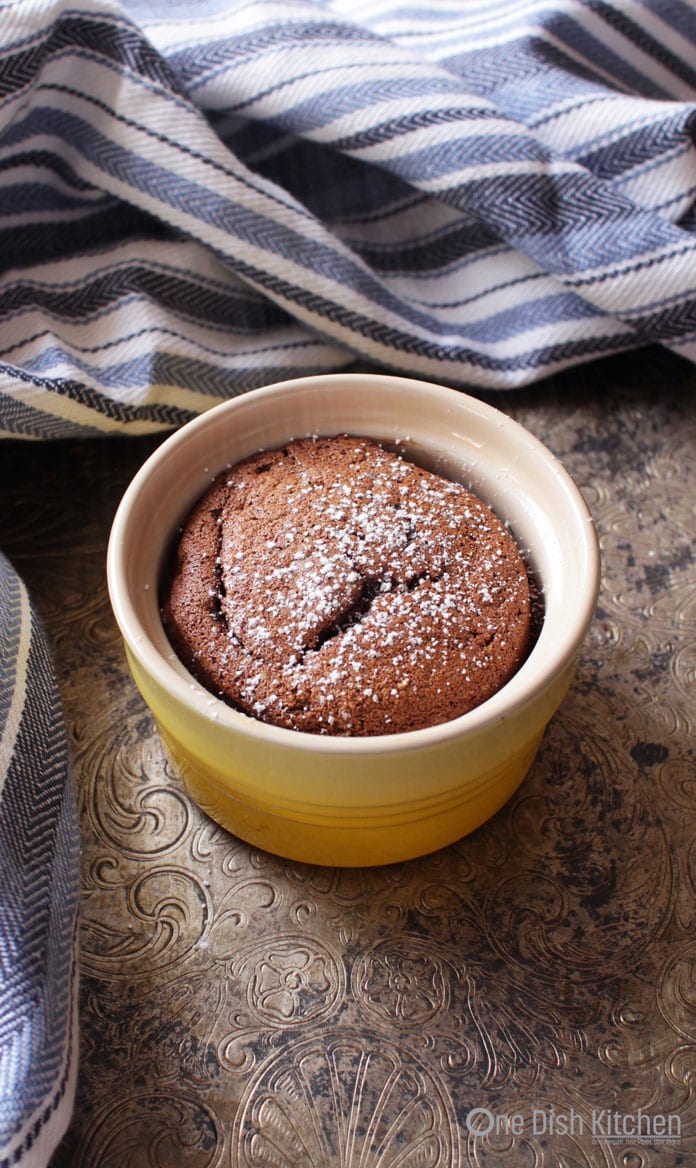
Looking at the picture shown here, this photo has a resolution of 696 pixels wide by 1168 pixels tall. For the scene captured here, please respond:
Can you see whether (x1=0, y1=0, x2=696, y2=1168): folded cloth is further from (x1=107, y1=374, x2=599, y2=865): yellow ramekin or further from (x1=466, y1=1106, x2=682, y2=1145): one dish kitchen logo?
(x1=466, y1=1106, x2=682, y2=1145): one dish kitchen logo

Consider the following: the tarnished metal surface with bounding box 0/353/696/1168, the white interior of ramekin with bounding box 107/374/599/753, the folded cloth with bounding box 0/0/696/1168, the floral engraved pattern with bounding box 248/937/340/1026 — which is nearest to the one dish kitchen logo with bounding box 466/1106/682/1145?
the tarnished metal surface with bounding box 0/353/696/1168

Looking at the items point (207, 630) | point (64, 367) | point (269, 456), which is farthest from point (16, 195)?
point (207, 630)

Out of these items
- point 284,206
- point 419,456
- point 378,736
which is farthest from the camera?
point 284,206

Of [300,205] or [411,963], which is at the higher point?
[300,205]

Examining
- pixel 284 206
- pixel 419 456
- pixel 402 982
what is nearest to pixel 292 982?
pixel 402 982

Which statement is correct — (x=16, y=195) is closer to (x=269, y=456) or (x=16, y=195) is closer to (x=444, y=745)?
(x=269, y=456)

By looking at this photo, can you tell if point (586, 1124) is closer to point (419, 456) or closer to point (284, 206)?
point (419, 456)
